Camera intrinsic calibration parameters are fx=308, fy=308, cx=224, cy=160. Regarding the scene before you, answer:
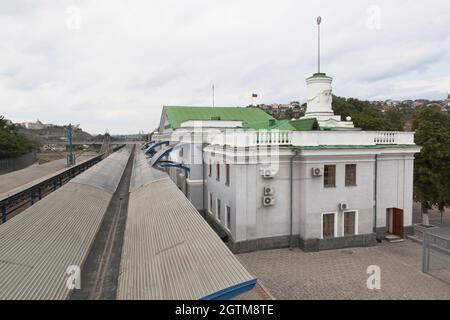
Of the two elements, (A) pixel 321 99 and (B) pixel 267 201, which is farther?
(A) pixel 321 99

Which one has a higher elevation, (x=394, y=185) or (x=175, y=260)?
(x=394, y=185)

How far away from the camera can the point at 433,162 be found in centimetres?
1966

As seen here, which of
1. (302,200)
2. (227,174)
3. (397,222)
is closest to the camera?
(302,200)

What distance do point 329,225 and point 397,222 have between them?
4.89 metres

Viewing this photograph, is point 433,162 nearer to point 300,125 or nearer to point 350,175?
point 350,175

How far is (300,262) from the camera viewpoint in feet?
46.6

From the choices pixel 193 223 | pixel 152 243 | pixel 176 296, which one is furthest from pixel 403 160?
pixel 176 296

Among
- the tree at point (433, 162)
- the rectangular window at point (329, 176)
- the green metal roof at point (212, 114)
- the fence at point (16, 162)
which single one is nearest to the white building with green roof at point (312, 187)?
→ the rectangular window at point (329, 176)

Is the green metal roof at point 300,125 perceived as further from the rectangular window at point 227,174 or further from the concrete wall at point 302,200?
the rectangular window at point 227,174

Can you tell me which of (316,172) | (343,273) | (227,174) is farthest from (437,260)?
(227,174)

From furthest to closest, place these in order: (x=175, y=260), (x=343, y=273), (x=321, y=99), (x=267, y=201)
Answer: (x=321, y=99) → (x=267, y=201) → (x=343, y=273) → (x=175, y=260)

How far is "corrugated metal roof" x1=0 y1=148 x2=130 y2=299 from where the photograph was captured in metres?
7.45

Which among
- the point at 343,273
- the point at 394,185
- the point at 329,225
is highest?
the point at 394,185
